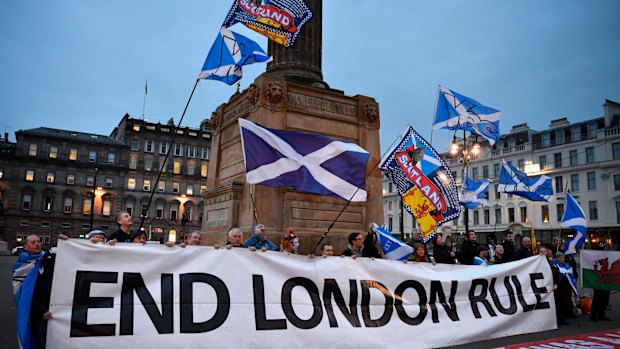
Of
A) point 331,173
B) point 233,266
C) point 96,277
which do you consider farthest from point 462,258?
point 96,277

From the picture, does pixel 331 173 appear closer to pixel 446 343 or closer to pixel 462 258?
pixel 446 343

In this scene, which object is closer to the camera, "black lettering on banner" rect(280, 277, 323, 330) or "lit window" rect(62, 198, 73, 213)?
"black lettering on banner" rect(280, 277, 323, 330)

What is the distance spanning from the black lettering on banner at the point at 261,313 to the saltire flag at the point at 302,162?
175 cm

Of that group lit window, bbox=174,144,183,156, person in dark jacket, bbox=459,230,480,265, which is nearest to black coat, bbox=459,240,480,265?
person in dark jacket, bbox=459,230,480,265

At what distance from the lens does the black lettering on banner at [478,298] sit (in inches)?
303

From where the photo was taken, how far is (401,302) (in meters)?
7.02

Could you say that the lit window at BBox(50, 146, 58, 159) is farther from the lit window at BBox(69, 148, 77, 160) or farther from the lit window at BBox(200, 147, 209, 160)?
the lit window at BBox(200, 147, 209, 160)

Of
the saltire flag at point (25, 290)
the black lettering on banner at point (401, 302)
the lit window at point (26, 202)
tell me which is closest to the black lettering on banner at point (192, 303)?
the saltire flag at point (25, 290)

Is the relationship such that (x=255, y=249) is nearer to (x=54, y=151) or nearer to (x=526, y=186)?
(x=526, y=186)

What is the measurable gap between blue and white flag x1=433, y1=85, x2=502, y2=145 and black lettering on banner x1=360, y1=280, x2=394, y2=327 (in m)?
6.95

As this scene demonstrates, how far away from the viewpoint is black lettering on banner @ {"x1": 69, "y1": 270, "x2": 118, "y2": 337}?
489 cm

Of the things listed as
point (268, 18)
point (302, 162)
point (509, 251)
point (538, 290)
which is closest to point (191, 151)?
point (268, 18)

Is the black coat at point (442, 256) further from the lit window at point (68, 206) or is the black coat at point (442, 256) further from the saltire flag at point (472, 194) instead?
the lit window at point (68, 206)

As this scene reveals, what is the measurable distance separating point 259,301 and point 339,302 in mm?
1305
